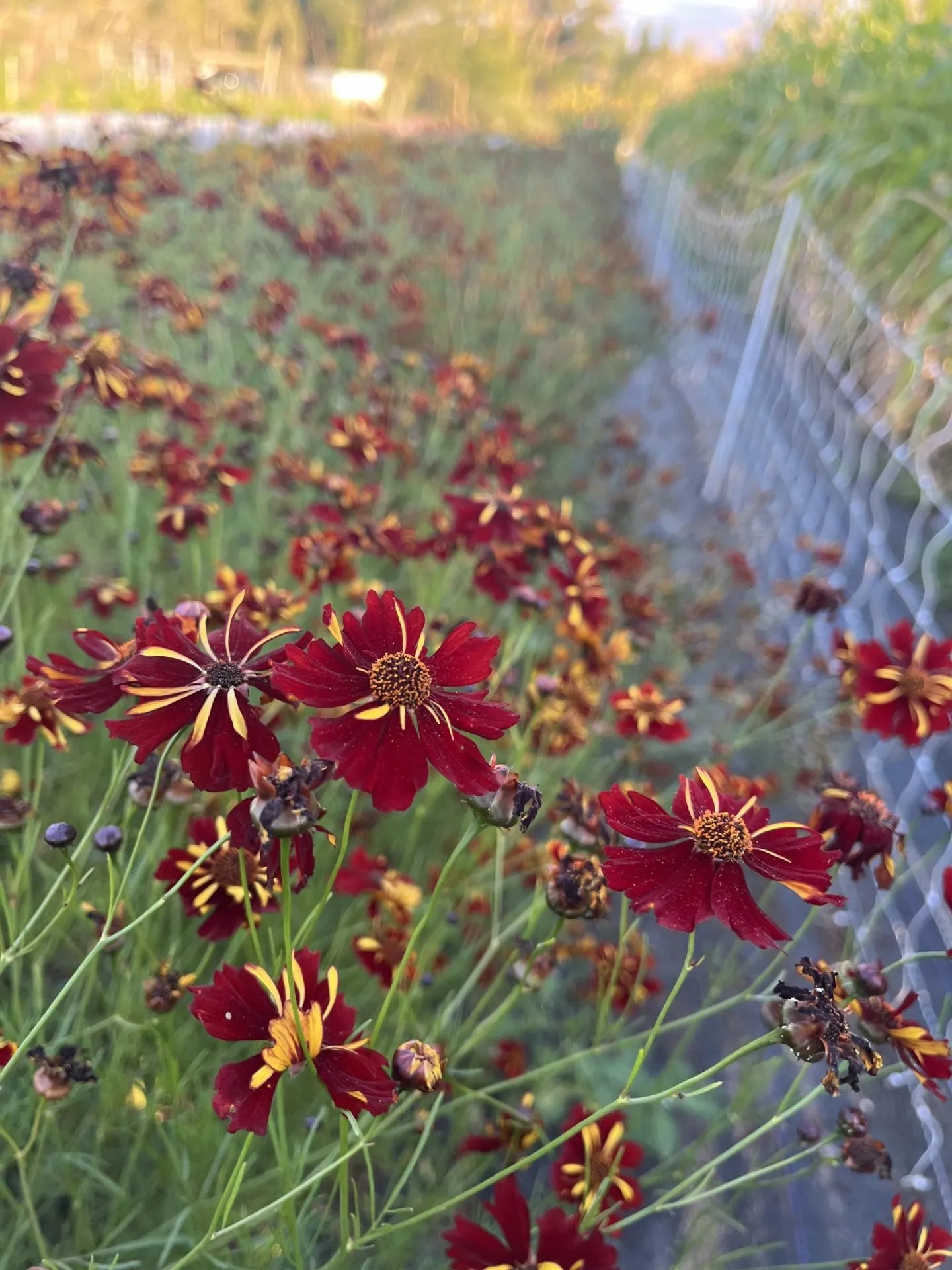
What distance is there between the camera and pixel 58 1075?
0.61 m

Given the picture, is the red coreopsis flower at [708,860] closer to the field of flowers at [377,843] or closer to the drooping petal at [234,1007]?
the field of flowers at [377,843]

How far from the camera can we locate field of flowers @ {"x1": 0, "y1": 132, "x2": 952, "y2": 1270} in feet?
1.66

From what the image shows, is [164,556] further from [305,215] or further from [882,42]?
[882,42]

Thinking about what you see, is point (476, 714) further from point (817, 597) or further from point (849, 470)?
point (849, 470)

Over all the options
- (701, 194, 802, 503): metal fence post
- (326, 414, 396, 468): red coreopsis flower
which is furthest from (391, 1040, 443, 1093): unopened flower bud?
(701, 194, 802, 503): metal fence post

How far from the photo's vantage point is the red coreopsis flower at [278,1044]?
1.57ft

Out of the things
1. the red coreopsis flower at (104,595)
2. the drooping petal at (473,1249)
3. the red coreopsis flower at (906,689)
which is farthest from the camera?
the red coreopsis flower at (104,595)

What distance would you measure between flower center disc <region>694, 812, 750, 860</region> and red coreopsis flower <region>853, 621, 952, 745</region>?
475 mm

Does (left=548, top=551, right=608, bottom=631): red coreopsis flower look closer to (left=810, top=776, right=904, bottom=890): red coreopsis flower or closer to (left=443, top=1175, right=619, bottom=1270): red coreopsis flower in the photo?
(left=810, top=776, right=904, bottom=890): red coreopsis flower

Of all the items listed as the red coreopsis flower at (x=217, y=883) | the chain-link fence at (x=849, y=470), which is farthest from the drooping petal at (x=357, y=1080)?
the chain-link fence at (x=849, y=470)

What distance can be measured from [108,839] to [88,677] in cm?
12

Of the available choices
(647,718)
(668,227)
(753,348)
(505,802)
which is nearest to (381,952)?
(505,802)

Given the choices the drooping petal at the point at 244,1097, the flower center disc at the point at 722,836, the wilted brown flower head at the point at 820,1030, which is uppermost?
the flower center disc at the point at 722,836

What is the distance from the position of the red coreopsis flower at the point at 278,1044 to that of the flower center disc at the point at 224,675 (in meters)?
0.17
